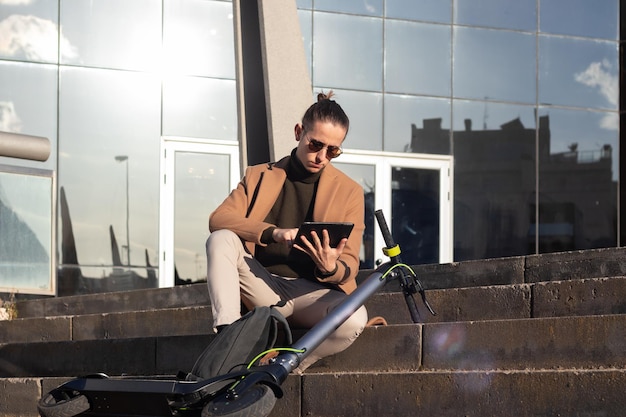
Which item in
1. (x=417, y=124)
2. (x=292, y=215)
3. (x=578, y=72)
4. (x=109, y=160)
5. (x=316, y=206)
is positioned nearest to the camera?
(x=316, y=206)

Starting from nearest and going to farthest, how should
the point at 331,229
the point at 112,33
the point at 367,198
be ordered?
the point at 331,229
the point at 112,33
the point at 367,198

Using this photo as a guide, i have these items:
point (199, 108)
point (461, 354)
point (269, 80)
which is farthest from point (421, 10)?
point (461, 354)

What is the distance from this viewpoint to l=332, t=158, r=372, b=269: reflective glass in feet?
56.2

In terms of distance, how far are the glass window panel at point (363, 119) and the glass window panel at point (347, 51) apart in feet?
0.51

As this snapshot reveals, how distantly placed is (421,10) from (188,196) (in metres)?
4.80

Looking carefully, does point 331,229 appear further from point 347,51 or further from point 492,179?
point 492,179

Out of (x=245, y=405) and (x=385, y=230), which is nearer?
(x=245, y=405)

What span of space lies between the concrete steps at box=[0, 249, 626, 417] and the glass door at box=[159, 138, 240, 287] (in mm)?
9026

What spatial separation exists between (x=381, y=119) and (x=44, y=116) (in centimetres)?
503

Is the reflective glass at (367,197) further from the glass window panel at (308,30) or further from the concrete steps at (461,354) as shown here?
the concrete steps at (461,354)

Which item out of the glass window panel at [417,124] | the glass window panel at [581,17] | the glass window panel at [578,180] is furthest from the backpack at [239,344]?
the glass window panel at [581,17]

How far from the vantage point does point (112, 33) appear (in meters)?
16.4

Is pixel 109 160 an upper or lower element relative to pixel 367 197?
upper

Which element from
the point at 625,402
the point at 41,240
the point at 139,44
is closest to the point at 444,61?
the point at 139,44
